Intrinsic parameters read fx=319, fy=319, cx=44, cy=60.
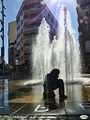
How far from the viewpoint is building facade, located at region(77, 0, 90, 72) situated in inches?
2950

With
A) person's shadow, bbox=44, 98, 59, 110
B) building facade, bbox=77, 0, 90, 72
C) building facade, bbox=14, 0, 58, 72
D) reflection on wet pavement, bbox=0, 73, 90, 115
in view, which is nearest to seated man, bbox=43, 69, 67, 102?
reflection on wet pavement, bbox=0, 73, 90, 115

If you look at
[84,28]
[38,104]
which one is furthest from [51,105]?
[84,28]

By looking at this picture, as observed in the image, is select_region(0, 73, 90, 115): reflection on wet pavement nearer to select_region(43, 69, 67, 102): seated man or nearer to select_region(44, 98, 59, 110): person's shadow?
select_region(44, 98, 59, 110): person's shadow

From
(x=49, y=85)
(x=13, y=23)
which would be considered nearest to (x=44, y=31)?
(x=49, y=85)

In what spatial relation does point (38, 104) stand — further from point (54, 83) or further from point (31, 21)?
point (31, 21)

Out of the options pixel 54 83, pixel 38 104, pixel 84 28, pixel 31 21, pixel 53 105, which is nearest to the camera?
pixel 53 105

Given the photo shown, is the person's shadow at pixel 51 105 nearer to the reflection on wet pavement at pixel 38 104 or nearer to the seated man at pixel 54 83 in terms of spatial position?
the reflection on wet pavement at pixel 38 104

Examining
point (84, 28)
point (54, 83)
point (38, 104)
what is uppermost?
point (84, 28)

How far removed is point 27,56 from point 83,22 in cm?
2580

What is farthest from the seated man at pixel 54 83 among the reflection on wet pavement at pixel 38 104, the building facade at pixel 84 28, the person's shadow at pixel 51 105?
the building facade at pixel 84 28

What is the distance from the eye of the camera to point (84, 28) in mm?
79188

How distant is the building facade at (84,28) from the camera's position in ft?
246

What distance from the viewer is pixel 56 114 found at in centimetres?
748

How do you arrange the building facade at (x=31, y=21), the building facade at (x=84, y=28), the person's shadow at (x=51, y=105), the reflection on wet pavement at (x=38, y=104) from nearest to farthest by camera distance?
the reflection on wet pavement at (x=38, y=104) < the person's shadow at (x=51, y=105) < the building facade at (x=84, y=28) < the building facade at (x=31, y=21)
